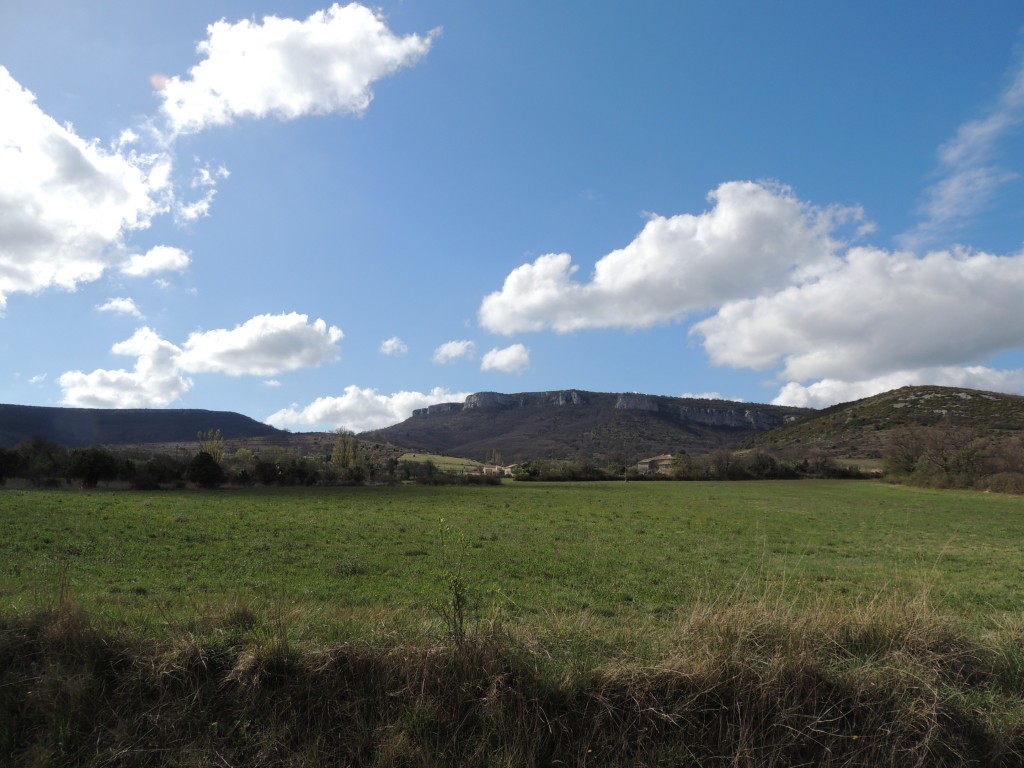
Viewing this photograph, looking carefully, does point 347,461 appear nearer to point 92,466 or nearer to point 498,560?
point 92,466

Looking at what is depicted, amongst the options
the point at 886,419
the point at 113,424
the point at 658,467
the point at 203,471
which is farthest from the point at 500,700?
the point at 113,424

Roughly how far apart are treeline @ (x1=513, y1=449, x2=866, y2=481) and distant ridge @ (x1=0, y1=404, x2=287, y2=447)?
79.1 m

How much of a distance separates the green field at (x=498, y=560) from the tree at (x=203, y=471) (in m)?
24.8

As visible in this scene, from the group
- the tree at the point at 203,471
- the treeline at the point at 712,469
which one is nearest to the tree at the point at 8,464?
the tree at the point at 203,471

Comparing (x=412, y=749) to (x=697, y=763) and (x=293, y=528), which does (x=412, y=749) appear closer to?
(x=697, y=763)

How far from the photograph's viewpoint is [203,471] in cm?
5444

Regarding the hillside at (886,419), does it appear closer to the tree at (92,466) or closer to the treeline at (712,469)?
the treeline at (712,469)

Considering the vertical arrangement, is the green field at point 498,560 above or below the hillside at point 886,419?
below

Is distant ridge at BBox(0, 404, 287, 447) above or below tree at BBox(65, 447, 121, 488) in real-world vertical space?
above

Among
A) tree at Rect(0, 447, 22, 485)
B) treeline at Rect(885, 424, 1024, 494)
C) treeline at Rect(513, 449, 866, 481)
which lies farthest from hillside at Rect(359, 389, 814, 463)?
tree at Rect(0, 447, 22, 485)

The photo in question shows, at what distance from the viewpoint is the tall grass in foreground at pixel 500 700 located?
4.61 m

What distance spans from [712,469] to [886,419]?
5305cm

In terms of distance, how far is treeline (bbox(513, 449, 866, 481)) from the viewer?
82750 mm

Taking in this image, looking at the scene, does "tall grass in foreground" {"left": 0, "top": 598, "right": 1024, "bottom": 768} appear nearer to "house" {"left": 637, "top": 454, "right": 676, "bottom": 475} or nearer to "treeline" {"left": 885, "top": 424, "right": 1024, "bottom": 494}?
"treeline" {"left": 885, "top": 424, "right": 1024, "bottom": 494}
